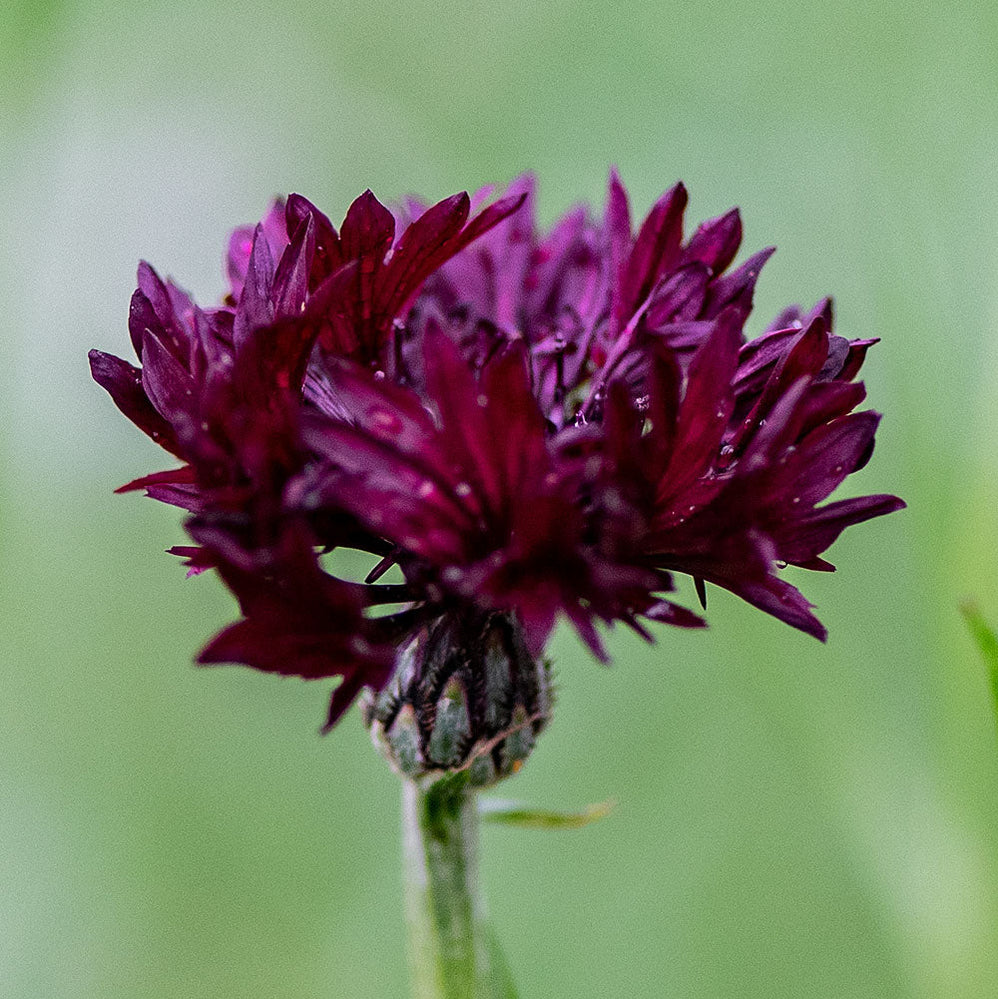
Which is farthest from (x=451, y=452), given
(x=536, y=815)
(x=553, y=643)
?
(x=553, y=643)

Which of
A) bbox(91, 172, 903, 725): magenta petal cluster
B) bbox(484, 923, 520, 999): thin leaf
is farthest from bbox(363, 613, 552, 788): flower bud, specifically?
bbox(484, 923, 520, 999): thin leaf

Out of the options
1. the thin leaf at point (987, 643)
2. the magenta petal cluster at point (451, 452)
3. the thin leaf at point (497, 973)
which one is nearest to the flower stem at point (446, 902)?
the thin leaf at point (497, 973)

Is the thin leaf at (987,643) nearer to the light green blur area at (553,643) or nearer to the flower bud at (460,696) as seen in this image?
the flower bud at (460,696)

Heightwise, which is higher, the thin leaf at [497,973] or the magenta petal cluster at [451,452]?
the magenta petal cluster at [451,452]

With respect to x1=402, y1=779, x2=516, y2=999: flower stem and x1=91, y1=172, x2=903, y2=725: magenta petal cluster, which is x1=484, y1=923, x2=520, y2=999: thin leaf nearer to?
x1=402, y1=779, x2=516, y2=999: flower stem

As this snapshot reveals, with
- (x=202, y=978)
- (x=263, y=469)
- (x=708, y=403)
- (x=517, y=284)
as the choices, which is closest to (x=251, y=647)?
(x=263, y=469)

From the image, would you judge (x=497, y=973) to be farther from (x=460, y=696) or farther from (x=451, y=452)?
(x=451, y=452)

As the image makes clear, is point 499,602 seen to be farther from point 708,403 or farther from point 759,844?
point 759,844
